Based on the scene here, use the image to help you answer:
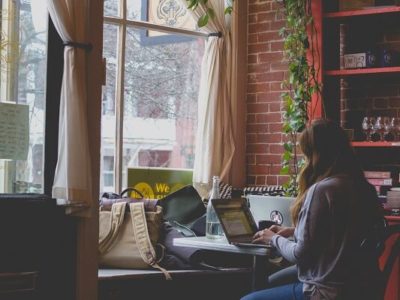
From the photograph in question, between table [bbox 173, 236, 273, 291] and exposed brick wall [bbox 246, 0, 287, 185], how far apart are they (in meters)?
1.70

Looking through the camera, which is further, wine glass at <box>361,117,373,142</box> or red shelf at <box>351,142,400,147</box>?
wine glass at <box>361,117,373,142</box>

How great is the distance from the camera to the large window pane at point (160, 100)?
4.76 m

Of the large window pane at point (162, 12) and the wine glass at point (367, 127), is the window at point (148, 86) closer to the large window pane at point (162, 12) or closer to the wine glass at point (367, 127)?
the large window pane at point (162, 12)

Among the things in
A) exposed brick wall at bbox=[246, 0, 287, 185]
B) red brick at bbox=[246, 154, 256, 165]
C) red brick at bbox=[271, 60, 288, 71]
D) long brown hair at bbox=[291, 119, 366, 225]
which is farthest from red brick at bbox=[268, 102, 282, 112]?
long brown hair at bbox=[291, 119, 366, 225]

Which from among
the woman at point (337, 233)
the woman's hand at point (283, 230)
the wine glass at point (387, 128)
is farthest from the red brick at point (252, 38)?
the woman at point (337, 233)

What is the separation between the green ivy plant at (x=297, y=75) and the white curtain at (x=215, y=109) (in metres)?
0.42

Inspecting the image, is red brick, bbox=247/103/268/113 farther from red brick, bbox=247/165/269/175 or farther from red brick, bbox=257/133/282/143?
red brick, bbox=247/165/269/175

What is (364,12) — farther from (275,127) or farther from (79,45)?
(79,45)

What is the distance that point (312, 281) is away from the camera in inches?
111

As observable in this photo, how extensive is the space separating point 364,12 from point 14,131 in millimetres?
2279

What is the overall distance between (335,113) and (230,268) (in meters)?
1.28

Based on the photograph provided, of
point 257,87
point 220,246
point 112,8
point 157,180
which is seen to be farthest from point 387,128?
point 112,8

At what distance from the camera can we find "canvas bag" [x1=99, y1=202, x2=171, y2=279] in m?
4.16

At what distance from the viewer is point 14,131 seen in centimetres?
359
